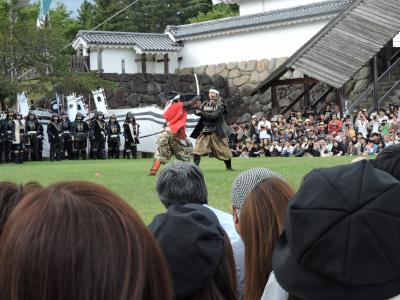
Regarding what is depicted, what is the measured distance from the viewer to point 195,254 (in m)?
2.67

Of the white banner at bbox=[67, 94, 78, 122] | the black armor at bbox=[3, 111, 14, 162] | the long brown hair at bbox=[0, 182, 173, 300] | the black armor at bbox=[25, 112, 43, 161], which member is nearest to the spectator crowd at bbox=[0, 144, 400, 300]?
the long brown hair at bbox=[0, 182, 173, 300]

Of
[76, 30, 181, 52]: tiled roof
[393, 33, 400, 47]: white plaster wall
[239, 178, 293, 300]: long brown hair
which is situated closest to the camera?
[239, 178, 293, 300]: long brown hair

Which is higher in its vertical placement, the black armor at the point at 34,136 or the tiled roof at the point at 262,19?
the tiled roof at the point at 262,19


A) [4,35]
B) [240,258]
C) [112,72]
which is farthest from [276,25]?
[240,258]

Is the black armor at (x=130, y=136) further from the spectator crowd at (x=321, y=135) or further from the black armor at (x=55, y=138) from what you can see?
the spectator crowd at (x=321, y=135)

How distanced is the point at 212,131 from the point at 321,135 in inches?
420

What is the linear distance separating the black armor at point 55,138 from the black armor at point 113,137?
1763 mm

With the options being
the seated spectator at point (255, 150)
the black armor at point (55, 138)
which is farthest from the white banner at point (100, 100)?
the seated spectator at point (255, 150)

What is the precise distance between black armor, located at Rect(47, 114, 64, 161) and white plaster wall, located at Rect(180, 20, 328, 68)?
11.1m

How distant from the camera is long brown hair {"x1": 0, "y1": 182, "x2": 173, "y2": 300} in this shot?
5.53 feet

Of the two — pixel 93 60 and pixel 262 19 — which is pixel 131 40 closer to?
pixel 93 60

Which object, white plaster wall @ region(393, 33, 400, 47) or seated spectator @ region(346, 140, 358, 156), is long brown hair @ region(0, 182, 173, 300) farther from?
white plaster wall @ region(393, 33, 400, 47)

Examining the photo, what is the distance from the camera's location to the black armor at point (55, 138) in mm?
26406

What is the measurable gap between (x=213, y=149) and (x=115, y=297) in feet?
46.5
